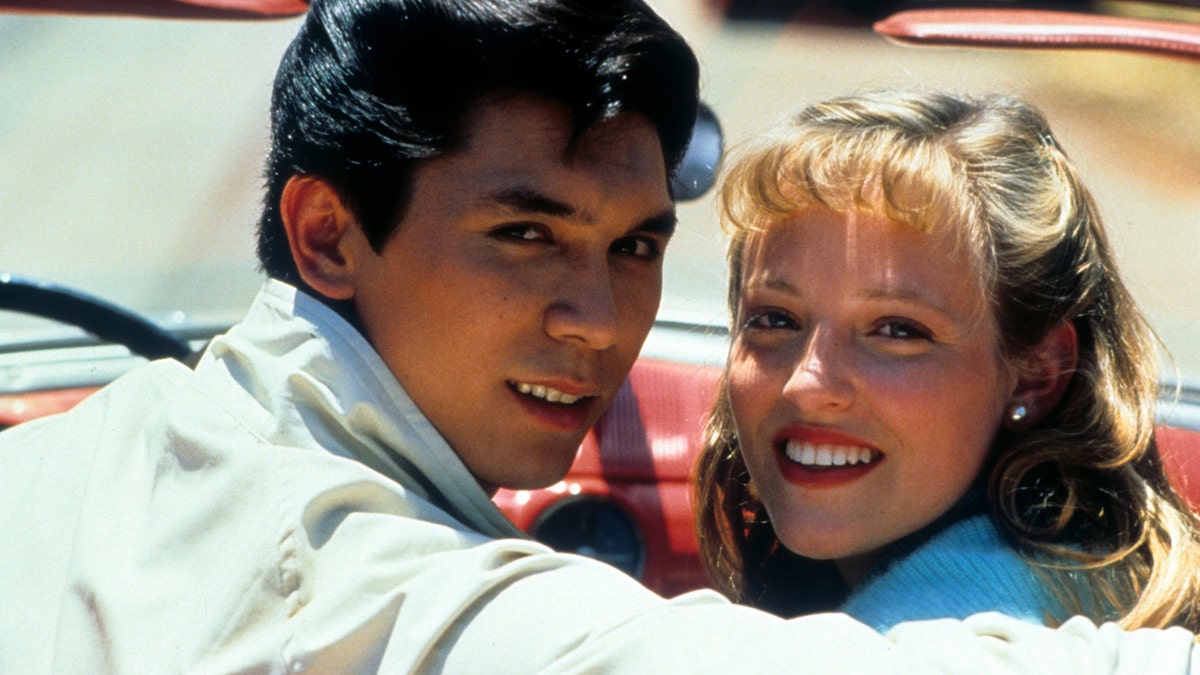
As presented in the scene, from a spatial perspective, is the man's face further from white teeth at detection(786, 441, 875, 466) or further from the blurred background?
the blurred background

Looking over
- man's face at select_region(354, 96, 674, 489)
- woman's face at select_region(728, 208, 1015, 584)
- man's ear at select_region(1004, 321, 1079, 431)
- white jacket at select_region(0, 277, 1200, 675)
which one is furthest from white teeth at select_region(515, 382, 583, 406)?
man's ear at select_region(1004, 321, 1079, 431)

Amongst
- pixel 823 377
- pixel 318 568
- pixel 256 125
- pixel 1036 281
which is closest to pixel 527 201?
pixel 823 377

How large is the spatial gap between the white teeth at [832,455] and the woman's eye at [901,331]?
0.50 feet

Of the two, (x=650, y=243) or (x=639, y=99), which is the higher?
(x=639, y=99)

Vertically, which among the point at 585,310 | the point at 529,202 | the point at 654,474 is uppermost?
the point at 529,202

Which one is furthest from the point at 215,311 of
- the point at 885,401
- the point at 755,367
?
the point at 885,401

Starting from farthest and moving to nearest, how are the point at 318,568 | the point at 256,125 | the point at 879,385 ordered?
the point at 256,125
the point at 879,385
the point at 318,568

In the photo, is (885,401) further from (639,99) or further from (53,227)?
(53,227)

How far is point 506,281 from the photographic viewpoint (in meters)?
1.75

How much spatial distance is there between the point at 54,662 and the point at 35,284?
1100 millimetres

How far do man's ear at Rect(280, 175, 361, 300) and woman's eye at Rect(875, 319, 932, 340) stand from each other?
691 mm

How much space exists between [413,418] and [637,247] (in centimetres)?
42

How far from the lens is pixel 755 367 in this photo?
1.92 meters

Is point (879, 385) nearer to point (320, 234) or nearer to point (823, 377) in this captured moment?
point (823, 377)
